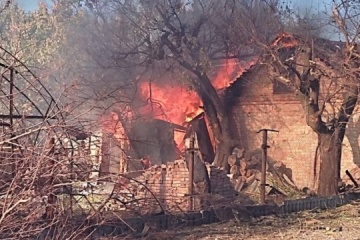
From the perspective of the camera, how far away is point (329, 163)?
56.4 feet

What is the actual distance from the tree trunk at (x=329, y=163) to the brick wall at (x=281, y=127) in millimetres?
4419

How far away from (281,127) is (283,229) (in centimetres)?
1195

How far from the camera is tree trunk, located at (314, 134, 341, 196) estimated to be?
56.0 feet

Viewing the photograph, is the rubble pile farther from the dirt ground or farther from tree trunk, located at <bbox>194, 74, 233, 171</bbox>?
the dirt ground

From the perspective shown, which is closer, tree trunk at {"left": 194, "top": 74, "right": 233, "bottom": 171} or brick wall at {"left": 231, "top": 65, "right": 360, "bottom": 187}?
brick wall at {"left": 231, "top": 65, "right": 360, "bottom": 187}

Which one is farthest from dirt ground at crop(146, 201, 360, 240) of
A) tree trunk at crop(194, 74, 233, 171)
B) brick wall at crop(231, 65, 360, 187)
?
tree trunk at crop(194, 74, 233, 171)

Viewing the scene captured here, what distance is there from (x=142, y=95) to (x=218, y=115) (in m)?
4.03

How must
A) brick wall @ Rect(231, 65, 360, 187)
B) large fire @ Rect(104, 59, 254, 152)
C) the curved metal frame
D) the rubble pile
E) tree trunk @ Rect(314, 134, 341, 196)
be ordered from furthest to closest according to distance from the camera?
large fire @ Rect(104, 59, 254, 152)
brick wall @ Rect(231, 65, 360, 187)
the rubble pile
tree trunk @ Rect(314, 134, 341, 196)
the curved metal frame

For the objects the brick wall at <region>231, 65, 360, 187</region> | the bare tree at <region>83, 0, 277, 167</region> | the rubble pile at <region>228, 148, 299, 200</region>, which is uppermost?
the bare tree at <region>83, 0, 277, 167</region>

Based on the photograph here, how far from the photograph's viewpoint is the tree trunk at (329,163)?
56.0ft

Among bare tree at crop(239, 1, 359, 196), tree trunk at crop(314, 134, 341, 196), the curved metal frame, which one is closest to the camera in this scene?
the curved metal frame

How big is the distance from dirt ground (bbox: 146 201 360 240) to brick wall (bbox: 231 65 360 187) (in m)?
8.27

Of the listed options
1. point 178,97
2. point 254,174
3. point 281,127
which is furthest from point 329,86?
point 178,97

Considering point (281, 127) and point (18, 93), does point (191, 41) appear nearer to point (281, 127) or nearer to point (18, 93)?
point (281, 127)
